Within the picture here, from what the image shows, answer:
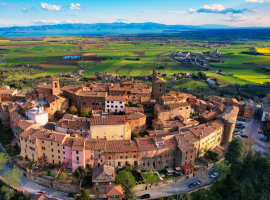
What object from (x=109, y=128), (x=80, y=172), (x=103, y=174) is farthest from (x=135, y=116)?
(x=80, y=172)

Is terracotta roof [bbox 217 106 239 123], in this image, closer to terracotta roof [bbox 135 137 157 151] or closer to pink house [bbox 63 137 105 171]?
terracotta roof [bbox 135 137 157 151]

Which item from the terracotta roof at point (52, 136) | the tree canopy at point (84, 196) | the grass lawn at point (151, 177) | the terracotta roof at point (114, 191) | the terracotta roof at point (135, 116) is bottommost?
the grass lawn at point (151, 177)

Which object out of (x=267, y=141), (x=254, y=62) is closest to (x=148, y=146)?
(x=267, y=141)

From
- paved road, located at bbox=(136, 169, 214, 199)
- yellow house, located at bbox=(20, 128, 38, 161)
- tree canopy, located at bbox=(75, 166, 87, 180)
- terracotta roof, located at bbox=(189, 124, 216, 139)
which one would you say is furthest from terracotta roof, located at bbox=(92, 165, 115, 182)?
terracotta roof, located at bbox=(189, 124, 216, 139)

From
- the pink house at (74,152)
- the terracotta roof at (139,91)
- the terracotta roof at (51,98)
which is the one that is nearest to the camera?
the pink house at (74,152)

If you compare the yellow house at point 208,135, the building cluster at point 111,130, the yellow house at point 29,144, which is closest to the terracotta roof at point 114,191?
the building cluster at point 111,130

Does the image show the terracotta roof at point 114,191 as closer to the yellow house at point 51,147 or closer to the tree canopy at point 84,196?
the tree canopy at point 84,196

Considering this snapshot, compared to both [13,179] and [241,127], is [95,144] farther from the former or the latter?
[241,127]

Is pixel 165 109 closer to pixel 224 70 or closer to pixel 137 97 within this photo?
pixel 137 97
